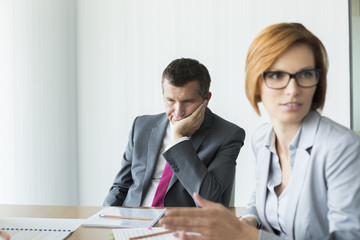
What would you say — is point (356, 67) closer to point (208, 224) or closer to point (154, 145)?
point (154, 145)

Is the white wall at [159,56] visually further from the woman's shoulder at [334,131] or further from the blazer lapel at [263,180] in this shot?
the woman's shoulder at [334,131]

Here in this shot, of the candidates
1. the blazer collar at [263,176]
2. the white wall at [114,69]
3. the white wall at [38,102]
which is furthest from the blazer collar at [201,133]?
the white wall at [38,102]

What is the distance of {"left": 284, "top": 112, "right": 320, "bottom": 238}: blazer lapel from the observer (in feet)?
4.06

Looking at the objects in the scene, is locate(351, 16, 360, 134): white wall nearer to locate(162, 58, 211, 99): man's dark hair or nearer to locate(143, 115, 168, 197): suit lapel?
locate(162, 58, 211, 99): man's dark hair

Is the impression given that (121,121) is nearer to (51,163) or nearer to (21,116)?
(51,163)

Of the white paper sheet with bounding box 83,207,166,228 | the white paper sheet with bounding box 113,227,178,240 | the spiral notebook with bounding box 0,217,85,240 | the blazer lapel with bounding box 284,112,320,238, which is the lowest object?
the spiral notebook with bounding box 0,217,85,240

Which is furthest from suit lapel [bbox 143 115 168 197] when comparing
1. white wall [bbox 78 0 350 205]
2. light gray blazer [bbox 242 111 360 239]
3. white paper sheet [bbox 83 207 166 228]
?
white wall [bbox 78 0 350 205]

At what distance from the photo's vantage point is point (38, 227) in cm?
155

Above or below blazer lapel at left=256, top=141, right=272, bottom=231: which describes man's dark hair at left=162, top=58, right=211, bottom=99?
above

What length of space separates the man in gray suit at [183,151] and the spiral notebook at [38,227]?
57cm

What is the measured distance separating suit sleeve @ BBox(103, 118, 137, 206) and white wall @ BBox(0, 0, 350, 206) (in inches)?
41.0

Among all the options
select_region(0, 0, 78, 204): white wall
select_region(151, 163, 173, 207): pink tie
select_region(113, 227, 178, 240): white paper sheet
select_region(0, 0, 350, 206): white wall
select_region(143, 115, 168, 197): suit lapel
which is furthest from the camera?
select_region(0, 0, 350, 206): white wall

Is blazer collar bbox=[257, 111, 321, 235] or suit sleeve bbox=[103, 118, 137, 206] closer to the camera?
blazer collar bbox=[257, 111, 321, 235]

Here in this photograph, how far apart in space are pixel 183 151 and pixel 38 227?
31.2 inches
